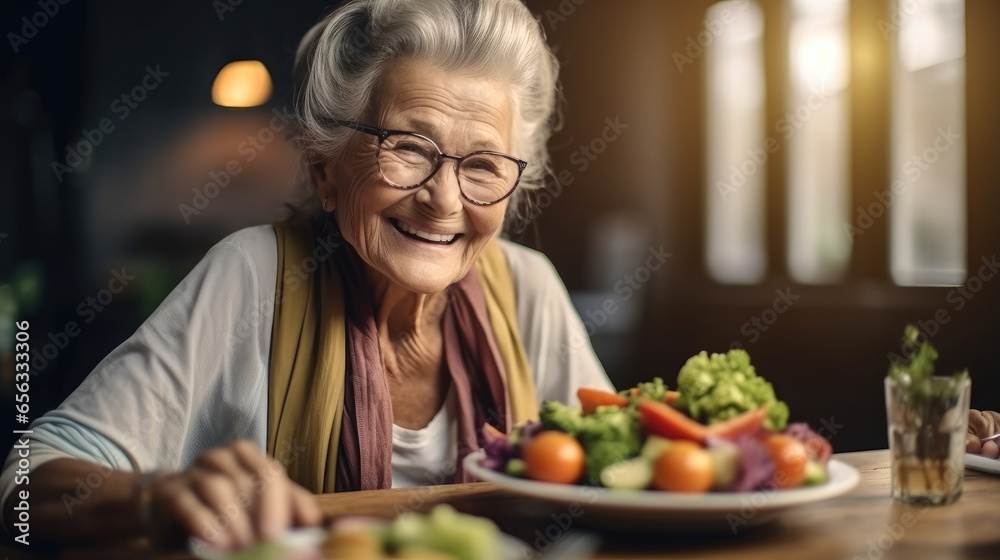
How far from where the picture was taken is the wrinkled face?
144 centimetres

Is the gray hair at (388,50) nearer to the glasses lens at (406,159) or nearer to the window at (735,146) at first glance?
the glasses lens at (406,159)

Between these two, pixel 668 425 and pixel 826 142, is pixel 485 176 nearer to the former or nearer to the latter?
pixel 668 425

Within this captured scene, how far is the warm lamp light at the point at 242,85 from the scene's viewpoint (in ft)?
9.50

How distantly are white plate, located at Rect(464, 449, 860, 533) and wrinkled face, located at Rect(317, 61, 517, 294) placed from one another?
Result: 2.23 ft

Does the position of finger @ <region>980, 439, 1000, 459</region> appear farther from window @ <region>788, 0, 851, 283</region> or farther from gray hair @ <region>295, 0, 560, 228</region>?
window @ <region>788, 0, 851, 283</region>

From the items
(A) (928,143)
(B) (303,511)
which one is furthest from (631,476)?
(A) (928,143)

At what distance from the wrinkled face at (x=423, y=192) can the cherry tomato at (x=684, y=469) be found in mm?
748

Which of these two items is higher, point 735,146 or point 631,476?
point 735,146

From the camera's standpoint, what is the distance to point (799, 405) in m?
3.90

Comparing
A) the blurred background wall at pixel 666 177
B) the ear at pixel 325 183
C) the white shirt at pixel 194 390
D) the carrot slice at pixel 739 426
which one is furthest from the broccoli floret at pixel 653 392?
the blurred background wall at pixel 666 177

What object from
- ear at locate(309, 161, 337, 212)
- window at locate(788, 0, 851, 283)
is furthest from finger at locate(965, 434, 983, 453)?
window at locate(788, 0, 851, 283)

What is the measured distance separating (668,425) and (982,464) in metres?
0.65

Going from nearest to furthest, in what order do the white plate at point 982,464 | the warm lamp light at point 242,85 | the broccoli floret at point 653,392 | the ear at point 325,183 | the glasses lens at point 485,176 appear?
the broccoli floret at point 653,392 → the white plate at point 982,464 → the glasses lens at point 485,176 → the ear at point 325,183 → the warm lamp light at point 242,85

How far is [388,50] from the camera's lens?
1.50 metres
